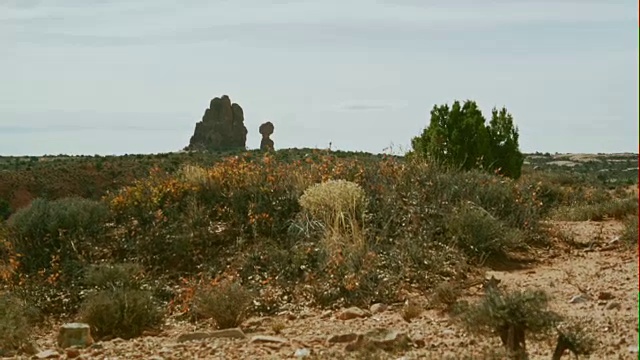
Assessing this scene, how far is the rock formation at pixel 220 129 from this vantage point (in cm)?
8025

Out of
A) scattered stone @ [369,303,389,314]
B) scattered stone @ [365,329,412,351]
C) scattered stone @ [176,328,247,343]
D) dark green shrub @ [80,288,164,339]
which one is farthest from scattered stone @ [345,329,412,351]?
dark green shrub @ [80,288,164,339]

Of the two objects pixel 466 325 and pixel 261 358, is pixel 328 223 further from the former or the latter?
pixel 466 325

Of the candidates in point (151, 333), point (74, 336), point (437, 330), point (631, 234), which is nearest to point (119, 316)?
point (151, 333)

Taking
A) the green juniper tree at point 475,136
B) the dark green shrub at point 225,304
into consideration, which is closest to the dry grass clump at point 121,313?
the dark green shrub at point 225,304

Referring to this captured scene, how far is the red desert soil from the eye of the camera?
686 cm

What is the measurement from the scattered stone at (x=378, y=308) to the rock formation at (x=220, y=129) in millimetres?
70716

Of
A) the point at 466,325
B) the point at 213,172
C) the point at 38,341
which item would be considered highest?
the point at 213,172

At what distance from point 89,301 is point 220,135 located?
7156 cm

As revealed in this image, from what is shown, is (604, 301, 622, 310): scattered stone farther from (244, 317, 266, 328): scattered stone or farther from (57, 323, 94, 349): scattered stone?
(57, 323, 94, 349): scattered stone

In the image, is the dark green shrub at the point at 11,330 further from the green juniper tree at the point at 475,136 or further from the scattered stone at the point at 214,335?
the green juniper tree at the point at 475,136

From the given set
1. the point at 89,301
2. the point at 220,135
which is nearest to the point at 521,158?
the point at 89,301

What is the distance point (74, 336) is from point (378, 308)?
3200mm

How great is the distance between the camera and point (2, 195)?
136 ft

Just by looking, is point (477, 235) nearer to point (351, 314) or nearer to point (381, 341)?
point (351, 314)
